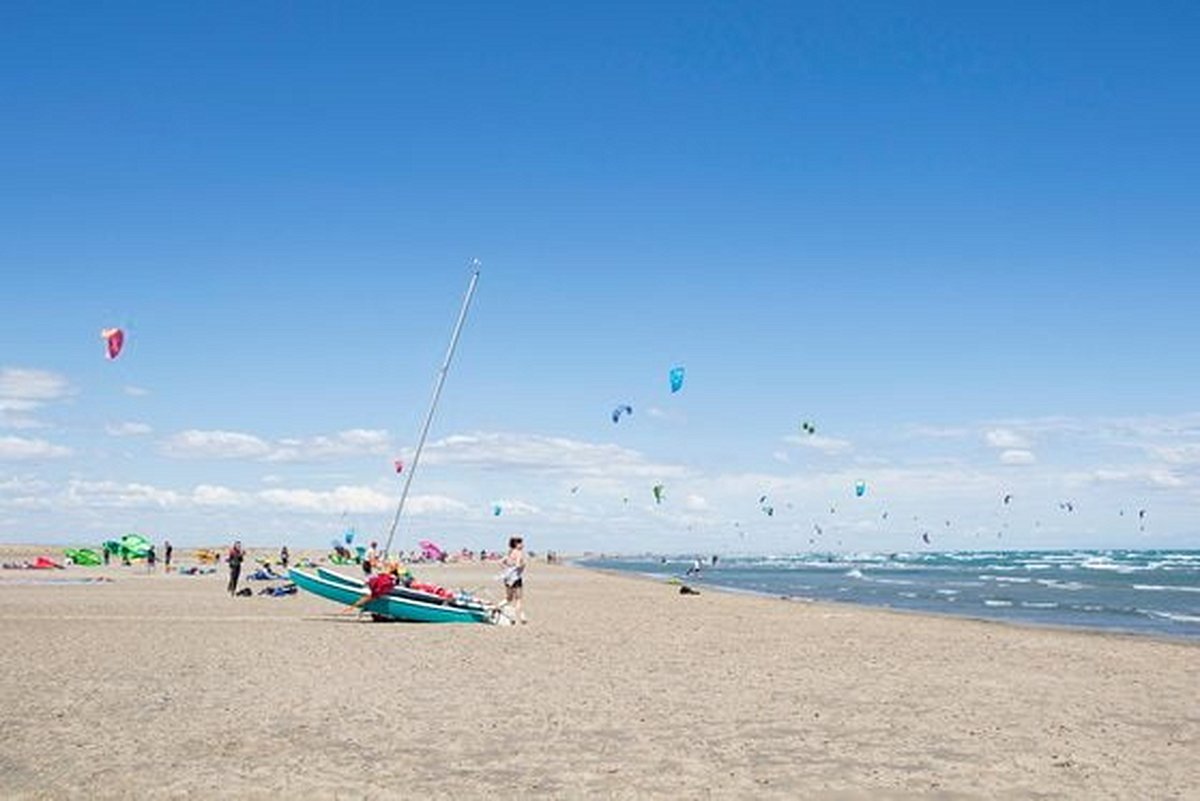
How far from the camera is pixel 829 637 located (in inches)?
845

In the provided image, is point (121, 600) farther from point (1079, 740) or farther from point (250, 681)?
point (1079, 740)

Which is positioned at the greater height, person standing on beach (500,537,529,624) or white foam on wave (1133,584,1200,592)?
person standing on beach (500,537,529,624)

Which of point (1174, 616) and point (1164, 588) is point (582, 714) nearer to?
point (1174, 616)

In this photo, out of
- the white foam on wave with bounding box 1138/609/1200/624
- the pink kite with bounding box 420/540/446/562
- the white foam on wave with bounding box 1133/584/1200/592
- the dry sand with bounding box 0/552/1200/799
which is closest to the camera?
the dry sand with bounding box 0/552/1200/799

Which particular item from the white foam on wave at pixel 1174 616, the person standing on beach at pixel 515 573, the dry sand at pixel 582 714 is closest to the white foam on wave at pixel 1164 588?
the white foam on wave at pixel 1174 616

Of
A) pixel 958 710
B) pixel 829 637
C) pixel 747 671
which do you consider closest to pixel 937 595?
pixel 829 637

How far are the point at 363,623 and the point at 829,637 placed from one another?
9737 millimetres

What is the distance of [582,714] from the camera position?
11.4 meters

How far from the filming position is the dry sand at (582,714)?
829cm

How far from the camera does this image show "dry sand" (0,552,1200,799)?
8289mm

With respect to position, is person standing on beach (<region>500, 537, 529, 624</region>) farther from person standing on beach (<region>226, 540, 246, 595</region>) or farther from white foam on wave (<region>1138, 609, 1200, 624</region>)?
white foam on wave (<region>1138, 609, 1200, 624</region>)

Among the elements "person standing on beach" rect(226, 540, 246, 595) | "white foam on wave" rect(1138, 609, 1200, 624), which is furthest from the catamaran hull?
"white foam on wave" rect(1138, 609, 1200, 624)

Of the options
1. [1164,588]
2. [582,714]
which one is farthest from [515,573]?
[1164,588]

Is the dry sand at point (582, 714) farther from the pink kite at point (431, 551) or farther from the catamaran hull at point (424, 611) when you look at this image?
the pink kite at point (431, 551)
